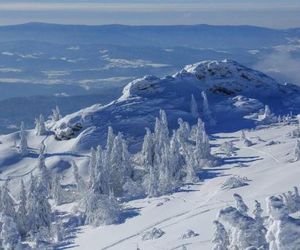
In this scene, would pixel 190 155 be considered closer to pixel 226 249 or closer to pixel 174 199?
pixel 174 199

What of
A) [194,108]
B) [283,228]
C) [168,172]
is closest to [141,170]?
[168,172]

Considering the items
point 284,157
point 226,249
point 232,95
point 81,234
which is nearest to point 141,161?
point 284,157

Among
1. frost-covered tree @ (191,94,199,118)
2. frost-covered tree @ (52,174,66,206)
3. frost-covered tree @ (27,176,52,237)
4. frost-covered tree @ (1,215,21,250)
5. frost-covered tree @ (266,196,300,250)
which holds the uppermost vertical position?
frost-covered tree @ (266,196,300,250)

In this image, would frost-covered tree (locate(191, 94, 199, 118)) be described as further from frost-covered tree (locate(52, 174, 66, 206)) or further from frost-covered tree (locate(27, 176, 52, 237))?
frost-covered tree (locate(27, 176, 52, 237))

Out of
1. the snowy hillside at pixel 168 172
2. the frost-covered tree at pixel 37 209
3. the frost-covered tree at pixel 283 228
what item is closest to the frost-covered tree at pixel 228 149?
the snowy hillside at pixel 168 172

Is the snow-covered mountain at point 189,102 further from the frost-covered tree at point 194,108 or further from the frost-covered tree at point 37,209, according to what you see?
the frost-covered tree at point 37,209

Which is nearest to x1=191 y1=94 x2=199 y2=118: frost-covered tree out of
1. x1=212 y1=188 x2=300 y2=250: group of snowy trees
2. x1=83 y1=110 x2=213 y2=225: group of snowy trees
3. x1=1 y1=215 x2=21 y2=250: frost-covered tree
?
x1=83 y1=110 x2=213 y2=225: group of snowy trees

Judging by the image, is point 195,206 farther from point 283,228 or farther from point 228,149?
point 283,228
